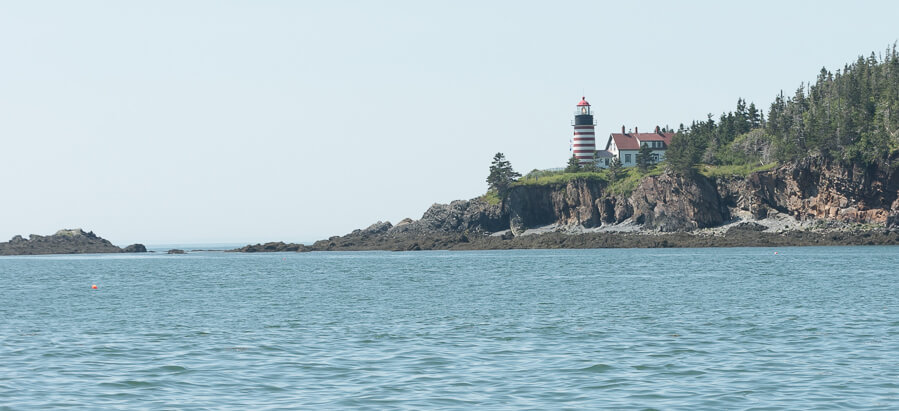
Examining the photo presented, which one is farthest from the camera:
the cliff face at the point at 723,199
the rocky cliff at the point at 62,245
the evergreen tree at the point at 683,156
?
the rocky cliff at the point at 62,245

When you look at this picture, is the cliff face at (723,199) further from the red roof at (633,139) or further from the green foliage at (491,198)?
the red roof at (633,139)

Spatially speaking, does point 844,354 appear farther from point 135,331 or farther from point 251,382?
point 135,331

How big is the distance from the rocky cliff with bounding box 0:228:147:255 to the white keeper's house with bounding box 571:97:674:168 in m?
87.0

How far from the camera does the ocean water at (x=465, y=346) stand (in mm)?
22969

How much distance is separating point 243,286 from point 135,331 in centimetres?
3008

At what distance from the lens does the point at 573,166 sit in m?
166

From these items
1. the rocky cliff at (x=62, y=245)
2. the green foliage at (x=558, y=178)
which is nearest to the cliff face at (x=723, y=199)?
the green foliage at (x=558, y=178)

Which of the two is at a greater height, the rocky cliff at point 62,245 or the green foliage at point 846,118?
the green foliage at point 846,118

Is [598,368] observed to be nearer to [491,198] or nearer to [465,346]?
[465,346]

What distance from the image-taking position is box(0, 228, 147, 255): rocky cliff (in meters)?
174

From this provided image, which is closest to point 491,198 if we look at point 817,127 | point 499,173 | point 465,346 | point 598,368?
point 499,173

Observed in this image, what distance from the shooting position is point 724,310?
43250 mm

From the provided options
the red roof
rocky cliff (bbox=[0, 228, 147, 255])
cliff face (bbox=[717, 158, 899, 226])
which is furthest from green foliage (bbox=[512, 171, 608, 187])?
rocky cliff (bbox=[0, 228, 147, 255])

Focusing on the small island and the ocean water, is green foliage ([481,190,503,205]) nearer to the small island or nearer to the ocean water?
the small island
